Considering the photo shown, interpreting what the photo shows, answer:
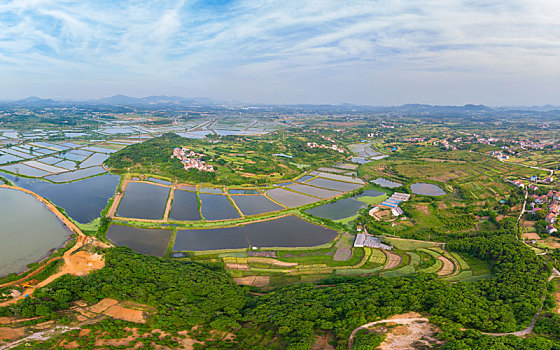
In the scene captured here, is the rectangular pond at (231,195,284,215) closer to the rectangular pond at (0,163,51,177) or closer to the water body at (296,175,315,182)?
the water body at (296,175,315,182)

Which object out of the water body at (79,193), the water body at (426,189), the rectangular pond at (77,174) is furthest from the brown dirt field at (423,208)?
the rectangular pond at (77,174)

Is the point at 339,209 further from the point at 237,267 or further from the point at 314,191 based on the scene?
the point at 237,267

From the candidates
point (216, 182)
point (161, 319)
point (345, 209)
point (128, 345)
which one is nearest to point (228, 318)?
point (161, 319)

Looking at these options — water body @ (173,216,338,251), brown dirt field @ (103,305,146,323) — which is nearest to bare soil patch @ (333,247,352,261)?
water body @ (173,216,338,251)

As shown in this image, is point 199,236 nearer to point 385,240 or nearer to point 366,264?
point 366,264

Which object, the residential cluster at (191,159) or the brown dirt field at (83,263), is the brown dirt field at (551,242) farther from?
the residential cluster at (191,159)

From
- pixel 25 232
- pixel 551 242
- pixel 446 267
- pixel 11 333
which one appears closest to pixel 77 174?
pixel 25 232
